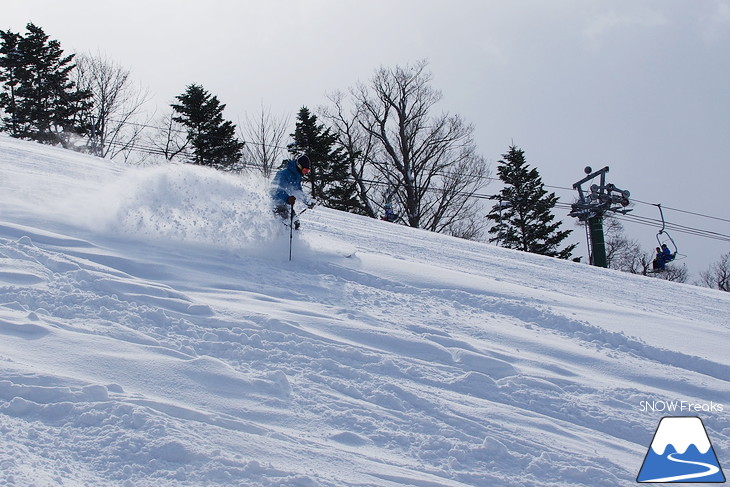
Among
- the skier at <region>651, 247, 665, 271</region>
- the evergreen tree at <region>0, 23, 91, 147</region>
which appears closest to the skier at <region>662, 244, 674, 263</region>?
the skier at <region>651, 247, 665, 271</region>

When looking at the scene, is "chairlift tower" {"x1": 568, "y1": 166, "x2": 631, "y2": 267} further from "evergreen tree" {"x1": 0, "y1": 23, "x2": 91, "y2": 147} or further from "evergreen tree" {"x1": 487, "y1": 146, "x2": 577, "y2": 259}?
"evergreen tree" {"x1": 0, "y1": 23, "x2": 91, "y2": 147}

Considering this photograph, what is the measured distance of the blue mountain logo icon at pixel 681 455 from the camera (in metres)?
4.23

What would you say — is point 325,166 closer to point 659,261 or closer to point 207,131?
point 207,131

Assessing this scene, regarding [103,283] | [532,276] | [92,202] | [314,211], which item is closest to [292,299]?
[103,283]

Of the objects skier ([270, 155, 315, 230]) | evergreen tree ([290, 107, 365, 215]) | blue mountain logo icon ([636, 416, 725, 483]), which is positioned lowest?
blue mountain logo icon ([636, 416, 725, 483])

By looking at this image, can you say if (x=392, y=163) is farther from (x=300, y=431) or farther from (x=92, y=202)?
(x=300, y=431)

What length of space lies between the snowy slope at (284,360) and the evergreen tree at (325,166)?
27.1 m

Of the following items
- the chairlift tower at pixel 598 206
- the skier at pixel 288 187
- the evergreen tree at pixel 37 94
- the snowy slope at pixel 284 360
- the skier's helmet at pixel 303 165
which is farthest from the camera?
the evergreen tree at pixel 37 94

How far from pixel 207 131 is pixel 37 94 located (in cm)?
1045

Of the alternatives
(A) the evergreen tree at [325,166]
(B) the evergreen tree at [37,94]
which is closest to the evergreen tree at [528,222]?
(A) the evergreen tree at [325,166]

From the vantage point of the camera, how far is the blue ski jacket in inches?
386

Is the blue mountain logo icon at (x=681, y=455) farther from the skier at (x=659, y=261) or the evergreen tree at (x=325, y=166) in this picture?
the evergreen tree at (x=325, y=166)

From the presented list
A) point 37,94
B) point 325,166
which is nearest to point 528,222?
point 325,166

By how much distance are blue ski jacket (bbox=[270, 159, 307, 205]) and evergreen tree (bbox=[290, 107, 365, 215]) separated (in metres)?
26.9
